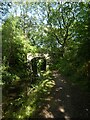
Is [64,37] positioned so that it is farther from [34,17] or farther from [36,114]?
[36,114]

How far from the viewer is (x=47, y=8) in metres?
19.8

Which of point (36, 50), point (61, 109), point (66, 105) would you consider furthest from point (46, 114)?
point (36, 50)

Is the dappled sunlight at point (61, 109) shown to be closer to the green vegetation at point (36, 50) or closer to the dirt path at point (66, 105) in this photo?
the dirt path at point (66, 105)

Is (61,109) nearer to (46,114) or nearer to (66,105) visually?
(66,105)

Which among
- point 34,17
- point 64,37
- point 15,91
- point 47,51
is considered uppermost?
point 34,17

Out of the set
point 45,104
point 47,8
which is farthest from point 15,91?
point 47,8

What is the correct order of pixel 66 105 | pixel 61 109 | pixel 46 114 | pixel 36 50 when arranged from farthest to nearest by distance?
pixel 36 50 < pixel 66 105 < pixel 61 109 < pixel 46 114

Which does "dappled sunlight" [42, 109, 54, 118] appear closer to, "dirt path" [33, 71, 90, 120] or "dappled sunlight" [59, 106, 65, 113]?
"dirt path" [33, 71, 90, 120]

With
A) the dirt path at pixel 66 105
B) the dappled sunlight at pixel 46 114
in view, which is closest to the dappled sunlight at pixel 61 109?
the dirt path at pixel 66 105

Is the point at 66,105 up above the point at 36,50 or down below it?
below

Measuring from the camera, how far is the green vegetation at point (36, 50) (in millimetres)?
6426

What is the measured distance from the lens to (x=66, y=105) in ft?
24.0

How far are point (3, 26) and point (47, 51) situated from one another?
10807 millimetres

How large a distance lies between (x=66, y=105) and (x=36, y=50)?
313 inches
